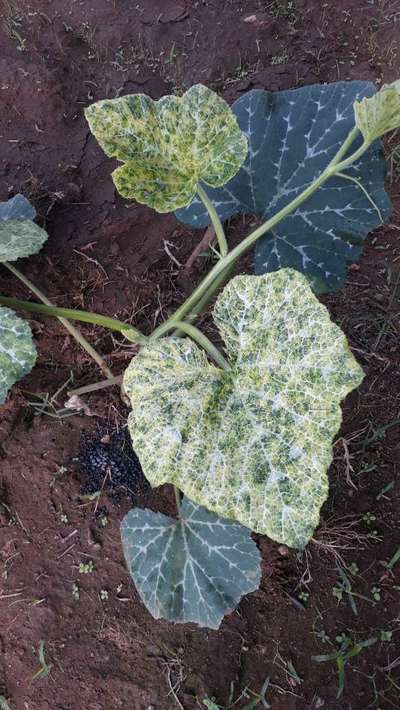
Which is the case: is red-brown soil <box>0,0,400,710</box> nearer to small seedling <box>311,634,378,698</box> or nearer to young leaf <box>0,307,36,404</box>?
small seedling <box>311,634,378,698</box>

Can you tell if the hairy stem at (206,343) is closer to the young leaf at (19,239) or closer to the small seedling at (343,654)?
the young leaf at (19,239)

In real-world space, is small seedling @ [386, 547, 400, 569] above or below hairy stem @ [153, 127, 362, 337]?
below


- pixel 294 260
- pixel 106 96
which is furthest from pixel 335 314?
pixel 106 96

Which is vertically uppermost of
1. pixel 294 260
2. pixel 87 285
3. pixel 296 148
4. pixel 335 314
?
pixel 296 148

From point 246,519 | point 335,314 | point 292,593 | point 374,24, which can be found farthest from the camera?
point 374,24

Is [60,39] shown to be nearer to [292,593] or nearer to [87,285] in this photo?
[87,285]

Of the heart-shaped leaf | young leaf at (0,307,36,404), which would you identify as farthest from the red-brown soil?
young leaf at (0,307,36,404)
